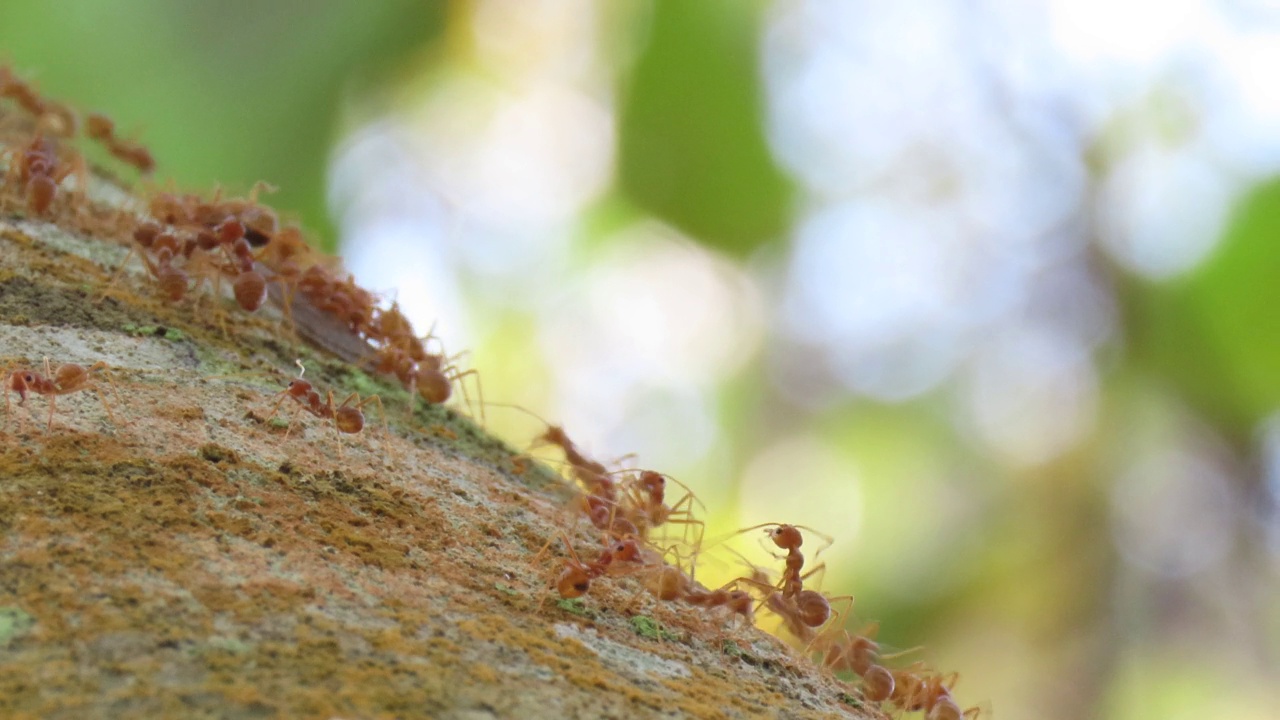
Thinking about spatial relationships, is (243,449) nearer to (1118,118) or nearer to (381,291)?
(381,291)

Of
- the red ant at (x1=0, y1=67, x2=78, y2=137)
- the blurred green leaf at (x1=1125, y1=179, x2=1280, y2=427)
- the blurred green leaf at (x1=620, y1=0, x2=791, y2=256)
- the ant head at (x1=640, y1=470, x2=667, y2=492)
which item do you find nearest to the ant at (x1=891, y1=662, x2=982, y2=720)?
the ant head at (x1=640, y1=470, x2=667, y2=492)

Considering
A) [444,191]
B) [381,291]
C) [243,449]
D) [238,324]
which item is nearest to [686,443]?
[444,191]

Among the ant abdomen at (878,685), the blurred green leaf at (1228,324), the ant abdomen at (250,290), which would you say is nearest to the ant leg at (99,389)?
the ant abdomen at (250,290)

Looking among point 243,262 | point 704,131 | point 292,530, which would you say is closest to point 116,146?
point 243,262

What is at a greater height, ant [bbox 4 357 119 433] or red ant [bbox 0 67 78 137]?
red ant [bbox 0 67 78 137]

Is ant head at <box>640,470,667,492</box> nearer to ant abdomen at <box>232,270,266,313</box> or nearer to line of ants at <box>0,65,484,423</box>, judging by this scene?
line of ants at <box>0,65,484,423</box>

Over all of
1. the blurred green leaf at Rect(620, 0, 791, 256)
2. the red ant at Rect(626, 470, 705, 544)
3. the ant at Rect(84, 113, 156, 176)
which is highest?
the blurred green leaf at Rect(620, 0, 791, 256)

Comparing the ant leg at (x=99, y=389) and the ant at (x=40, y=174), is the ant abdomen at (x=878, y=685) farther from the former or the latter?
the ant at (x=40, y=174)
